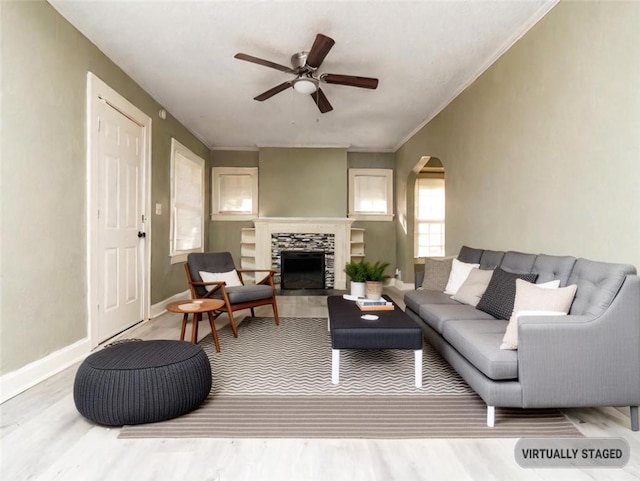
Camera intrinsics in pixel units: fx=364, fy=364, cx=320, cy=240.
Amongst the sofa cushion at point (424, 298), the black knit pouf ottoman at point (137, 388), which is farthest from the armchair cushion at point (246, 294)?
the black knit pouf ottoman at point (137, 388)

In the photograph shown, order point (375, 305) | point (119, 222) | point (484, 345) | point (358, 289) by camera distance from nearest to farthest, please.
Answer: point (484, 345), point (375, 305), point (358, 289), point (119, 222)

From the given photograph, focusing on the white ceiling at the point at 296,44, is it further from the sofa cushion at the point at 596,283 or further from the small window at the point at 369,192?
the small window at the point at 369,192

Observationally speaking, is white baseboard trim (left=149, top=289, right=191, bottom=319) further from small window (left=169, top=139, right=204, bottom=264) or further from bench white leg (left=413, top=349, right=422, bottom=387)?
bench white leg (left=413, top=349, right=422, bottom=387)

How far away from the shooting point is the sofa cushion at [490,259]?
3.19 meters

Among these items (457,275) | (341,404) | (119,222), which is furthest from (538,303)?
(119,222)

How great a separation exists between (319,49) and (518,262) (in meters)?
2.26

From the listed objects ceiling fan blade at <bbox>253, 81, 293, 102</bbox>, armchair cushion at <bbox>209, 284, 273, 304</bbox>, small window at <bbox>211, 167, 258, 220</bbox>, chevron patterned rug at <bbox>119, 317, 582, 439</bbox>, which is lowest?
chevron patterned rug at <bbox>119, 317, 582, 439</bbox>

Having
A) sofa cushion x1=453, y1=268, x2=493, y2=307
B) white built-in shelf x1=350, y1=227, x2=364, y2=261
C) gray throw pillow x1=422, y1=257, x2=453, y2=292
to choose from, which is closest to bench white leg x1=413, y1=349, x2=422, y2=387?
sofa cushion x1=453, y1=268, x2=493, y2=307

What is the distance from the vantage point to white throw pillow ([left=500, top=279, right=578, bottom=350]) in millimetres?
1913

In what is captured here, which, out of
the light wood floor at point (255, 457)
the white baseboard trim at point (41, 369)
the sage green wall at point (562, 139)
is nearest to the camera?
the light wood floor at point (255, 457)

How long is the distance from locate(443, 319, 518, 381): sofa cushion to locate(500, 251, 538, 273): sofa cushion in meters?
0.52

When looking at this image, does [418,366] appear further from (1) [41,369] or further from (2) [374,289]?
(1) [41,369]

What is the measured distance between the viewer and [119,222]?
3.62 m

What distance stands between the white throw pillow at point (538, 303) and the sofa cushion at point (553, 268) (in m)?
0.23
